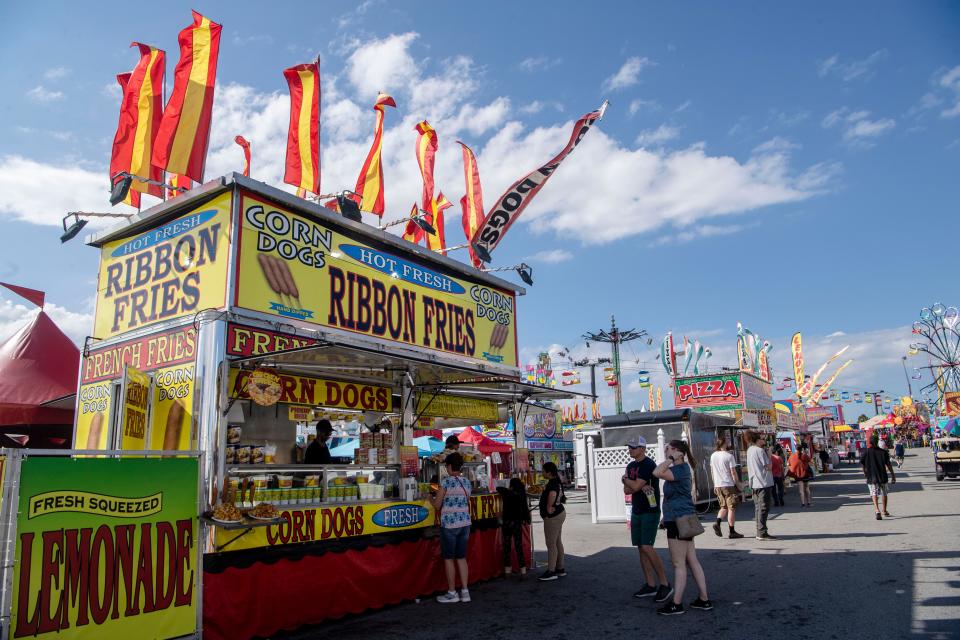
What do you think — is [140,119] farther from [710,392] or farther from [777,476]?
[710,392]

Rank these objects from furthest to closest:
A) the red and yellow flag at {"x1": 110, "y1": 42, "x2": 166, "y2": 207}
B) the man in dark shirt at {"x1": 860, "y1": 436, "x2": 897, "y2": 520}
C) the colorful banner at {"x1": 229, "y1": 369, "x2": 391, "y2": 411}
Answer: the man in dark shirt at {"x1": 860, "y1": 436, "x2": 897, "y2": 520} < the red and yellow flag at {"x1": 110, "y1": 42, "x2": 166, "y2": 207} < the colorful banner at {"x1": 229, "y1": 369, "x2": 391, "y2": 411}

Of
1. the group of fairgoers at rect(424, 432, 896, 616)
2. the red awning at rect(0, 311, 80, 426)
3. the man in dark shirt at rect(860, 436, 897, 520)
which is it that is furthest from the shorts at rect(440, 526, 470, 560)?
the man in dark shirt at rect(860, 436, 897, 520)

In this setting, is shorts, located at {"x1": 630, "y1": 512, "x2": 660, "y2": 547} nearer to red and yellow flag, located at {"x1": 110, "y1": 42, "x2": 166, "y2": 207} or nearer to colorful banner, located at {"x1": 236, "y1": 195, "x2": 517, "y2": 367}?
colorful banner, located at {"x1": 236, "y1": 195, "x2": 517, "y2": 367}

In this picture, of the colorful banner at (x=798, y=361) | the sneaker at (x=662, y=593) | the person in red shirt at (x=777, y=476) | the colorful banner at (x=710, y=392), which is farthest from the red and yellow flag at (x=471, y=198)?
the colorful banner at (x=798, y=361)

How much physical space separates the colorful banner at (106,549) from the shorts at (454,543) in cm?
313

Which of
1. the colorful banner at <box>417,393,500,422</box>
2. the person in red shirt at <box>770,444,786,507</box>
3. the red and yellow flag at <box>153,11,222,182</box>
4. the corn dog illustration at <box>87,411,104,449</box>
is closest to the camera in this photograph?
the corn dog illustration at <box>87,411,104,449</box>

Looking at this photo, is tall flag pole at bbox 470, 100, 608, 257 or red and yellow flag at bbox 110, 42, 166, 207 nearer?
red and yellow flag at bbox 110, 42, 166, 207

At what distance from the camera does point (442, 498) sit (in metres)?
8.30

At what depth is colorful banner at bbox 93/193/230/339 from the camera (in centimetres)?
747

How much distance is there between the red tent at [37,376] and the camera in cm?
1073

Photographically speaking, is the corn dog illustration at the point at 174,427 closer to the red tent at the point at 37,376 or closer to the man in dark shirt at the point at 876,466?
the red tent at the point at 37,376

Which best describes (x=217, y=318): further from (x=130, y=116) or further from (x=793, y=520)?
(x=793, y=520)

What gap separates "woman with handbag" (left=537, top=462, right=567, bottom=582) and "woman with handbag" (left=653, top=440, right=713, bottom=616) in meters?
2.38

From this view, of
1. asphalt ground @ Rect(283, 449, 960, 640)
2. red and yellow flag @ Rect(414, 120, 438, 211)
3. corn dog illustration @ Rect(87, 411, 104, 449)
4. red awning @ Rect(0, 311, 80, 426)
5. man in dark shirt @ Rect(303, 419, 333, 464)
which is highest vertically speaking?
red and yellow flag @ Rect(414, 120, 438, 211)
